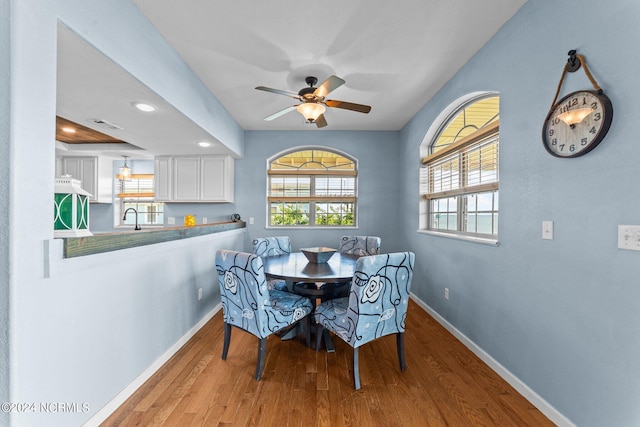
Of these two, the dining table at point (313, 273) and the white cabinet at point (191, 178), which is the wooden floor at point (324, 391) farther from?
the white cabinet at point (191, 178)

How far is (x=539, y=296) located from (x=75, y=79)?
322 cm

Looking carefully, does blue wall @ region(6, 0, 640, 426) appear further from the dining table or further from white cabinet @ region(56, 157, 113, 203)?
white cabinet @ region(56, 157, 113, 203)

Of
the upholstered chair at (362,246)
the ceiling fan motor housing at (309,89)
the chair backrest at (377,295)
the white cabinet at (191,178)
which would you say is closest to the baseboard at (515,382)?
the chair backrest at (377,295)

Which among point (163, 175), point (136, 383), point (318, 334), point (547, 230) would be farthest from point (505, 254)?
point (163, 175)

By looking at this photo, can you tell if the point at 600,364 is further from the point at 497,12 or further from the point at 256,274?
the point at 497,12

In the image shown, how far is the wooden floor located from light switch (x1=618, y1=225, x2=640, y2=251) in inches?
43.1

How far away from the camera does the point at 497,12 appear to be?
1.83 m

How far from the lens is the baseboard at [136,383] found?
5.03ft

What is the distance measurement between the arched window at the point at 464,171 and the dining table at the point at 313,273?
1225 millimetres

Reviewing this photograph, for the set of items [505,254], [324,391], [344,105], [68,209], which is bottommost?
[324,391]

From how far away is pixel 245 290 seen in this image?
6.27 feet

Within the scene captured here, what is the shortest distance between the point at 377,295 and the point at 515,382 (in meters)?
1.10

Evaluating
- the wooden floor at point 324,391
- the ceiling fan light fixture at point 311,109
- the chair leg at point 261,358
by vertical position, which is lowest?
the wooden floor at point 324,391

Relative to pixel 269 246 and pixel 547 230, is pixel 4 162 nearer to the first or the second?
pixel 269 246
